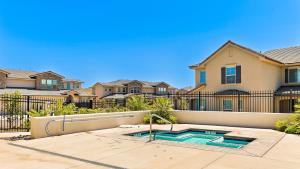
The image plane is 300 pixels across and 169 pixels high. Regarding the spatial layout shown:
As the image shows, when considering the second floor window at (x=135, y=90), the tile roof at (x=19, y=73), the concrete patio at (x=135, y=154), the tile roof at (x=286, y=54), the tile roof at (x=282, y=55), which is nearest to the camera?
the concrete patio at (x=135, y=154)

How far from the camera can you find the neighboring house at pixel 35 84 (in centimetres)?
3894

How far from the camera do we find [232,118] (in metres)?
15.0

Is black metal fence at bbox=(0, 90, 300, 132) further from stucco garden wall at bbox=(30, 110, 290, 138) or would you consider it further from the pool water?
the pool water

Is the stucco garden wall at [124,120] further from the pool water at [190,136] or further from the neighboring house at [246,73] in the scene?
the neighboring house at [246,73]

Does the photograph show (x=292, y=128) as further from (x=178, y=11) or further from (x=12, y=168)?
(x=178, y=11)

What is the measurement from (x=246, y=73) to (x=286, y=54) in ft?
21.9

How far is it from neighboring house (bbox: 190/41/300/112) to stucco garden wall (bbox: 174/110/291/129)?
22.1 ft

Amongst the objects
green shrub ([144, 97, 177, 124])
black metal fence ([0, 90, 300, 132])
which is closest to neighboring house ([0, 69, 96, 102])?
black metal fence ([0, 90, 300, 132])

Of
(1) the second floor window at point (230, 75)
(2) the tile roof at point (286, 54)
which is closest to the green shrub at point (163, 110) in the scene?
(1) the second floor window at point (230, 75)

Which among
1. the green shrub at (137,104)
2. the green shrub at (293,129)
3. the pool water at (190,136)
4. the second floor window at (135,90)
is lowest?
the pool water at (190,136)

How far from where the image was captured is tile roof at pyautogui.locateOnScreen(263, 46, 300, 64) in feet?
75.8

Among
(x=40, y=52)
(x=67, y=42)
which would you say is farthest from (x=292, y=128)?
(x=40, y=52)

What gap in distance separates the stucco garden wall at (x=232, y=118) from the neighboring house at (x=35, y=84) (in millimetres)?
29321

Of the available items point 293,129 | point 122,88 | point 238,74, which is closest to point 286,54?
point 238,74
